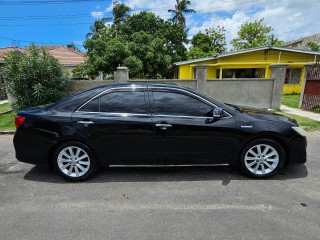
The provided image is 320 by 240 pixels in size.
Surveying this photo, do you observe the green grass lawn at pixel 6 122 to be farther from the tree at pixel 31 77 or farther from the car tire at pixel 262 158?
the car tire at pixel 262 158

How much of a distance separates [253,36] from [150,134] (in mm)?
33620

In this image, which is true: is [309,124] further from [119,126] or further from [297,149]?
[119,126]

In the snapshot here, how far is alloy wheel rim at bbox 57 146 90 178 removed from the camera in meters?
3.21

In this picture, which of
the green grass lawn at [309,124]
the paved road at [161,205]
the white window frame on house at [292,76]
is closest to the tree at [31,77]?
the paved road at [161,205]

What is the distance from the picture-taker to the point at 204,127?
3.10m

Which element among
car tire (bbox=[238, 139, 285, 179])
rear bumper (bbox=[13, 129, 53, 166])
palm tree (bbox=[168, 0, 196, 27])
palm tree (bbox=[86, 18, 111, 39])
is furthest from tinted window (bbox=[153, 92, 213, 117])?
palm tree (bbox=[168, 0, 196, 27])

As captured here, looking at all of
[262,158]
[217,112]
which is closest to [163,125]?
[217,112]

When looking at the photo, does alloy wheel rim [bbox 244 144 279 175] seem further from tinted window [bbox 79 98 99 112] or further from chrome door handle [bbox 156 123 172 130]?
tinted window [bbox 79 98 99 112]

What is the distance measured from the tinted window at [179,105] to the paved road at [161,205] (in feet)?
3.54

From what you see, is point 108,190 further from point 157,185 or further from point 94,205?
point 157,185

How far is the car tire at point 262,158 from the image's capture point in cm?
320

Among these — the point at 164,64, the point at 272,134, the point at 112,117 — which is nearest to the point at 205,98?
the point at 272,134

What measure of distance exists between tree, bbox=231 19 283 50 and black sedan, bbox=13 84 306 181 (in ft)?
100

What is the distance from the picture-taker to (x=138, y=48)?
50.0 feet
